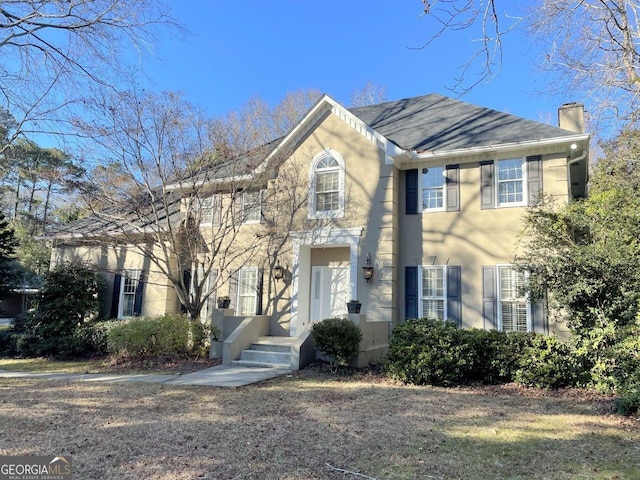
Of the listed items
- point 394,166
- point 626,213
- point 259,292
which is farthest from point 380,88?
point 626,213

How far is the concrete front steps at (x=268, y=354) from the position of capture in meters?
10.9

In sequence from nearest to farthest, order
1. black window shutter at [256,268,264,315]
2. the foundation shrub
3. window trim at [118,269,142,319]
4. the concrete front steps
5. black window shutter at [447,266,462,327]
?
the foundation shrub < the concrete front steps < black window shutter at [447,266,462,327] < black window shutter at [256,268,264,315] < window trim at [118,269,142,319]

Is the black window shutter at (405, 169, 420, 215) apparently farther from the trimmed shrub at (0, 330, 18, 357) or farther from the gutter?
the trimmed shrub at (0, 330, 18, 357)

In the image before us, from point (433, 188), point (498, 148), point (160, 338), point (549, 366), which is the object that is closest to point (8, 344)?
point (160, 338)

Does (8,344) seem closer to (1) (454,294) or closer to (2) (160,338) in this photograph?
(2) (160,338)

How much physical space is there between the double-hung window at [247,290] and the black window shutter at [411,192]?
5058 millimetres

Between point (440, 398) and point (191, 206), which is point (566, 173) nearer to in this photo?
point (440, 398)

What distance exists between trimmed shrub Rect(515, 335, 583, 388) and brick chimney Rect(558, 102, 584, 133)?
6.24 metres

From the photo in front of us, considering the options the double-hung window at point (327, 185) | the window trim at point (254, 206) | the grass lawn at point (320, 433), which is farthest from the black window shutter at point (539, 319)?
the window trim at point (254, 206)

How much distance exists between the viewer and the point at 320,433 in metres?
5.37

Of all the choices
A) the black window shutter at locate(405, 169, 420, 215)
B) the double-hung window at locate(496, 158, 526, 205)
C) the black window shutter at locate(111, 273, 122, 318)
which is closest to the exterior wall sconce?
the black window shutter at locate(405, 169, 420, 215)

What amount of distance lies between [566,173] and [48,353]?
1596 cm

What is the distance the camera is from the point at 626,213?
864 centimetres

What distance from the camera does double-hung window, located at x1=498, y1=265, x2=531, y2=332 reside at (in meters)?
10.7
